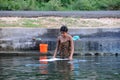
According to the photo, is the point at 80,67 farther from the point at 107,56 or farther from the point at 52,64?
the point at 107,56

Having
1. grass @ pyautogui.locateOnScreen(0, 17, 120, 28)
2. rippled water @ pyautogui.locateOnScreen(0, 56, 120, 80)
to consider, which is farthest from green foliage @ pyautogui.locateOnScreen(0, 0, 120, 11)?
rippled water @ pyautogui.locateOnScreen(0, 56, 120, 80)

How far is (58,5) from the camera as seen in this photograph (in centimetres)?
3466

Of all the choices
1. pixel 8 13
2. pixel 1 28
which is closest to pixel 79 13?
pixel 8 13

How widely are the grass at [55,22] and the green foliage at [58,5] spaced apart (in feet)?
17.9

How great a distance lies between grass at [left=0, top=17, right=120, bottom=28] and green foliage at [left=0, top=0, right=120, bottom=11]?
5463 mm

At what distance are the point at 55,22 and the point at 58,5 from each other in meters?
6.56

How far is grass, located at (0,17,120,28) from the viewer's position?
27.6 metres

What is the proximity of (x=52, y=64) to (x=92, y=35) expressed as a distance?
8693mm

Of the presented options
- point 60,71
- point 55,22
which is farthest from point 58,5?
point 60,71

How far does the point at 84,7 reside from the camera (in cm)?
3475

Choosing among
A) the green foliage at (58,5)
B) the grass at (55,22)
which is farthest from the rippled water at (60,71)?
the green foliage at (58,5)

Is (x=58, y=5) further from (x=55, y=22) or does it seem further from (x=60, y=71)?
(x=60, y=71)

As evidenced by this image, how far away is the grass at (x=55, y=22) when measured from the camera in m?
27.6

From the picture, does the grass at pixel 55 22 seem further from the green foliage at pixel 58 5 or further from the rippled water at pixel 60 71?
the rippled water at pixel 60 71
